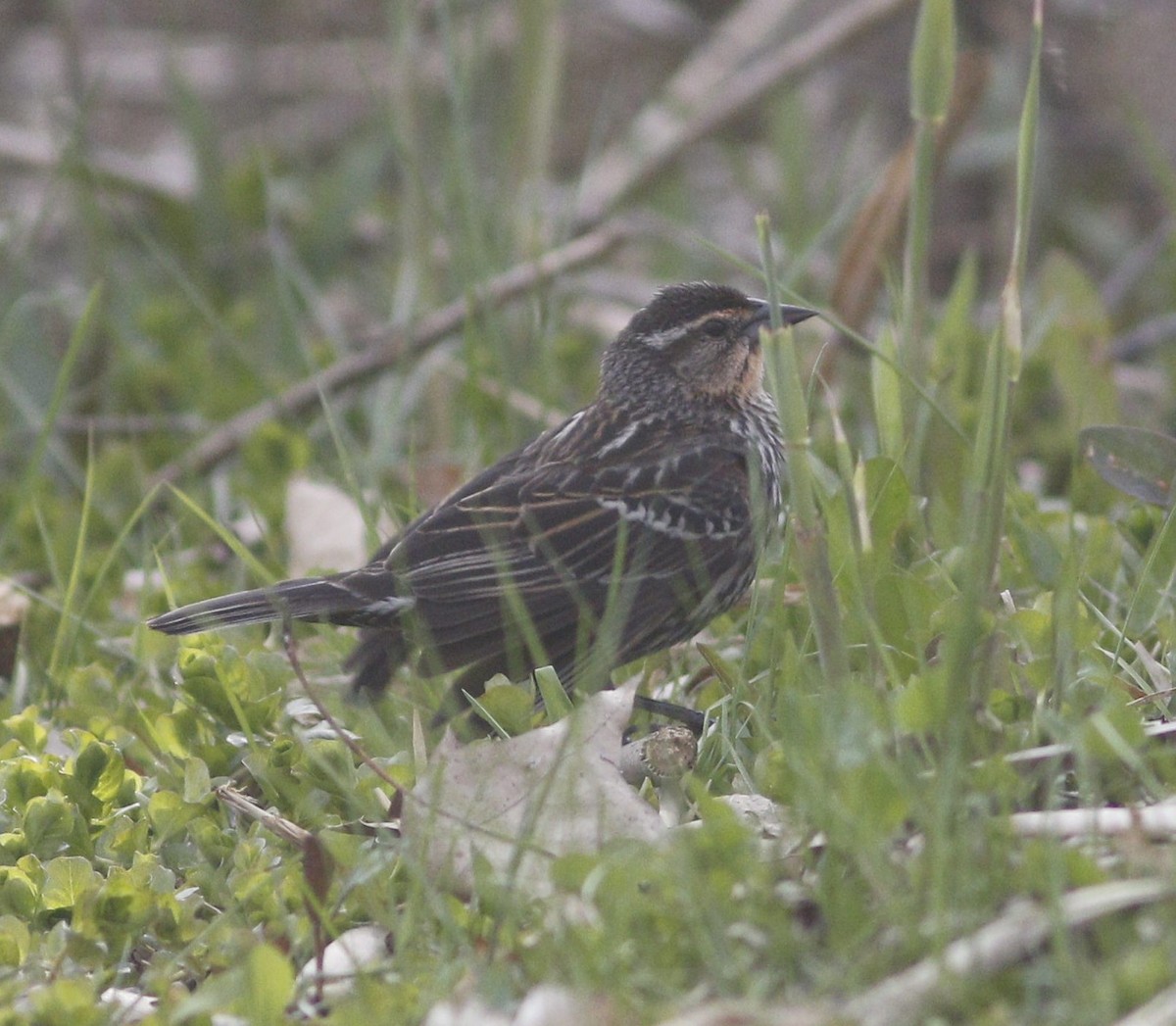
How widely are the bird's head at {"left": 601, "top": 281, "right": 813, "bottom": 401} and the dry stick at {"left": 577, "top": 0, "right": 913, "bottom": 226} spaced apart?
155 cm

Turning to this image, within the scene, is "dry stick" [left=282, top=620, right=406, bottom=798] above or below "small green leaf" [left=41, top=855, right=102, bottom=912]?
above

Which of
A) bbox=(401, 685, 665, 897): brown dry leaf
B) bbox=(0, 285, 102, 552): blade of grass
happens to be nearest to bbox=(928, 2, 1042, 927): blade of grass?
bbox=(401, 685, 665, 897): brown dry leaf

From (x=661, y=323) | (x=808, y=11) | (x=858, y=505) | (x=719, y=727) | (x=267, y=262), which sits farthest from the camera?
(x=808, y=11)

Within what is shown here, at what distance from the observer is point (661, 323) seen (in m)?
5.09

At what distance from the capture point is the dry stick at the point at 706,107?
684 cm

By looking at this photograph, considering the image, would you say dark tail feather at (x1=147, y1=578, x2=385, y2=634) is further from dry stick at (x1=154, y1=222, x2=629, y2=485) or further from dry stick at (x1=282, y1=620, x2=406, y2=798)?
dry stick at (x1=154, y1=222, x2=629, y2=485)

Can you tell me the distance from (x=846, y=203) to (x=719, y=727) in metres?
2.39

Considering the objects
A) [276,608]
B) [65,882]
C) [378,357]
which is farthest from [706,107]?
[65,882]

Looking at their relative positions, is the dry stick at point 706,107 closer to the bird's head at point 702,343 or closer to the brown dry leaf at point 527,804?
the bird's head at point 702,343

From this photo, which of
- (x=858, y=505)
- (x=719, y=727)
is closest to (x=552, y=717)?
(x=719, y=727)

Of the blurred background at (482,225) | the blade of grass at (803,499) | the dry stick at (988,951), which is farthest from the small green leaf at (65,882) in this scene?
the dry stick at (988,951)

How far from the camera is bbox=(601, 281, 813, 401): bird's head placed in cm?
503

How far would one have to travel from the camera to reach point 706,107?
289 inches

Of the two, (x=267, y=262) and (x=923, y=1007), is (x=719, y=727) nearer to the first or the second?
(x=923, y=1007)
